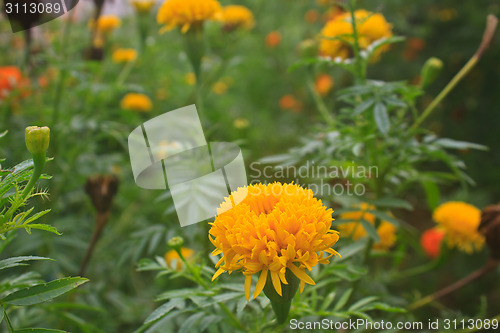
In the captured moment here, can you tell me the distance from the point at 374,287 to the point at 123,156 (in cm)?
81

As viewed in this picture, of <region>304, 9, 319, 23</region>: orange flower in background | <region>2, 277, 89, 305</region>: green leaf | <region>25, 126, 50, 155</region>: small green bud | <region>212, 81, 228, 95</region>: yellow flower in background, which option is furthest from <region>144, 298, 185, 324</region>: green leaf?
<region>304, 9, 319, 23</region>: orange flower in background

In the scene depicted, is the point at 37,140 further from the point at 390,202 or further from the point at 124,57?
the point at 124,57

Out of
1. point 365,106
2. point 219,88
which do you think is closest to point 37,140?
point 365,106

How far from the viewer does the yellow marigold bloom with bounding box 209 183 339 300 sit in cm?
49

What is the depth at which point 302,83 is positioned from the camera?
7.77ft

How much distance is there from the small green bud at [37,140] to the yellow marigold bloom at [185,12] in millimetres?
588

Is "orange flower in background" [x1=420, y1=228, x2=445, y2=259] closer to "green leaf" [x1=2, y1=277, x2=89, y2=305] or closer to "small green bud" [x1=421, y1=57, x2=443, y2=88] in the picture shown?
"small green bud" [x1=421, y1=57, x2=443, y2=88]

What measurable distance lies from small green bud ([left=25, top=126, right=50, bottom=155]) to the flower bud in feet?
2.88

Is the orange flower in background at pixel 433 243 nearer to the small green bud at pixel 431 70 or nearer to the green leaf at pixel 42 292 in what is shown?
the small green bud at pixel 431 70

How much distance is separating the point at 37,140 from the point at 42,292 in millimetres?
184

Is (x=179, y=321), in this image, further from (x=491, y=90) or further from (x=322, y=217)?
(x=491, y=90)

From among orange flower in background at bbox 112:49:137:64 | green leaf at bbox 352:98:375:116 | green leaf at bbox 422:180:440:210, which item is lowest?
green leaf at bbox 422:180:440:210

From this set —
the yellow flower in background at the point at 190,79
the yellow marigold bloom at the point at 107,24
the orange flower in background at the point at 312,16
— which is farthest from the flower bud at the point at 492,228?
the orange flower in background at the point at 312,16

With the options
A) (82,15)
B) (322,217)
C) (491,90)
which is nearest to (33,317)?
(322,217)
